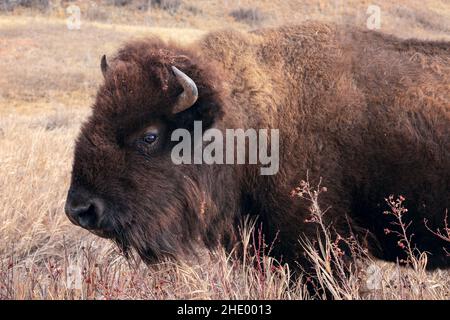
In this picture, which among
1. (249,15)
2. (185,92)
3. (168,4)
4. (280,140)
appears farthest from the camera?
(168,4)

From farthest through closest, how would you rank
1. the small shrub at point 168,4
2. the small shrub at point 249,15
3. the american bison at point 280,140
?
1. the small shrub at point 168,4
2. the small shrub at point 249,15
3. the american bison at point 280,140

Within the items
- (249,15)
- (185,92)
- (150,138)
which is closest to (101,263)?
(150,138)

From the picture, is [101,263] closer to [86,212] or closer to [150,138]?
[86,212]

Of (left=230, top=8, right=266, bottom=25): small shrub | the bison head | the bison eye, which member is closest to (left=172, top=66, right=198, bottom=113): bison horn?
the bison head

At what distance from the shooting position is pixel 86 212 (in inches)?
162

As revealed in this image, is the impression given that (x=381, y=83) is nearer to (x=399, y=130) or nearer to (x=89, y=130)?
(x=399, y=130)

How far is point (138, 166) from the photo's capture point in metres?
4.36

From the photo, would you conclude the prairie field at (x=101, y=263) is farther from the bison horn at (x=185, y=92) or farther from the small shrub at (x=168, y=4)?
the small shrub at (x=168, y=4)

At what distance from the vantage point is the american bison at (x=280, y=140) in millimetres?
4355

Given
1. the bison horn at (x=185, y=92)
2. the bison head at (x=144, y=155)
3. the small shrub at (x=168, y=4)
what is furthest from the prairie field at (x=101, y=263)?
the small shrub at (x=168, y=4)

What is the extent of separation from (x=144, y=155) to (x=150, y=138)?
4.6 inches

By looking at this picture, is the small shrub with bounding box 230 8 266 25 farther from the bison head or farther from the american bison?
the bison head

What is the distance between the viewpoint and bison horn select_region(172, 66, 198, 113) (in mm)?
4281
